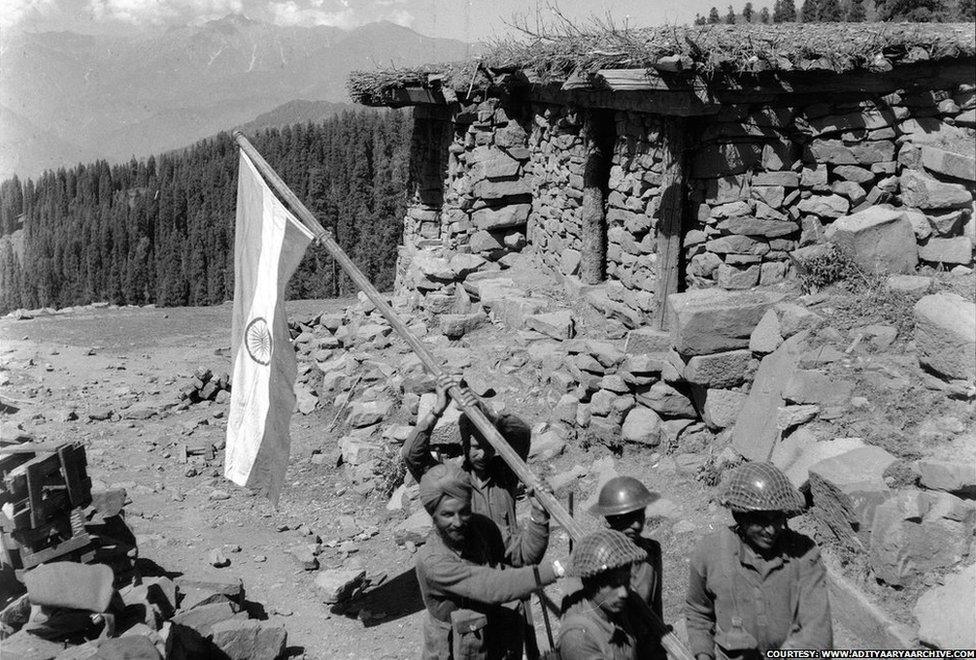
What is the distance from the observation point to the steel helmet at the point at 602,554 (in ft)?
11.6

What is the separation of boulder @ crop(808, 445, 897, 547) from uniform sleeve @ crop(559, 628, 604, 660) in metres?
2.76

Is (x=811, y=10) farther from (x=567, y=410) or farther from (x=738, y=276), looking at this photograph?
(x=567, y=410)

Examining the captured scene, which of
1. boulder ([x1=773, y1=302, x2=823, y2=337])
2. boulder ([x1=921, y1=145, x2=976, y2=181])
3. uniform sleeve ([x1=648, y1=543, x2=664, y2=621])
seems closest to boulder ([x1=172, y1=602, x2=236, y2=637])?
uniform sleeve ([x1=648, y1=543, x2=664, y2=621])

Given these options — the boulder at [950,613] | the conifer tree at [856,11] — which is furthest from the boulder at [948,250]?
the conifer tree at [856,11]

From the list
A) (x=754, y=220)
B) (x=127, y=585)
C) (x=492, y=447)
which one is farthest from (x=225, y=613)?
(x=754, y=220)

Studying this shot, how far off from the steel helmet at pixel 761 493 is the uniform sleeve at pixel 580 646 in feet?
2.82

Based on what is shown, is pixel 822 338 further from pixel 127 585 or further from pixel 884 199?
pixel 127 585

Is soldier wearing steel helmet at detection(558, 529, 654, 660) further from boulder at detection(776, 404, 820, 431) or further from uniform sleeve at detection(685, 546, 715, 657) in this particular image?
boulder at detection(776, 404, 820, 431)

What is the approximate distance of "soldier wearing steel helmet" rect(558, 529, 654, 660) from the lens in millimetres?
3570

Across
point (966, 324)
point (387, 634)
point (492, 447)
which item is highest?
point (966, 324)

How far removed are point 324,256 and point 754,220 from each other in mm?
32010

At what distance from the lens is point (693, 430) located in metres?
7.93

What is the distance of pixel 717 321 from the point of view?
7645 mm

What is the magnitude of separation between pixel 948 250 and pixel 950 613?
3.50 m
